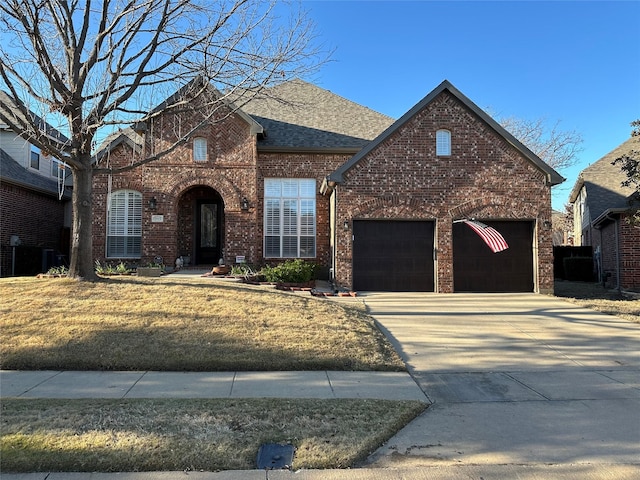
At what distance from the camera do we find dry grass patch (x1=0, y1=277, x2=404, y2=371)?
6254mm

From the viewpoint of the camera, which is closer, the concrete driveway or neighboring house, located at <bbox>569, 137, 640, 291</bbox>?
the concrete driveway

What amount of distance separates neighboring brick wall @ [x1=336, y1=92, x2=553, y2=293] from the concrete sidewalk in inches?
334

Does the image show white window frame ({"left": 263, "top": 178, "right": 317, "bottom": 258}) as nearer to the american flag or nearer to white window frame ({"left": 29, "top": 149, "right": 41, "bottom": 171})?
the american flag

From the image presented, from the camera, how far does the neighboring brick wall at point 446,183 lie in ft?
46.8

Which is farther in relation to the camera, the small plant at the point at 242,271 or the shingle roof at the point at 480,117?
the shingle roof at the point at 480,117

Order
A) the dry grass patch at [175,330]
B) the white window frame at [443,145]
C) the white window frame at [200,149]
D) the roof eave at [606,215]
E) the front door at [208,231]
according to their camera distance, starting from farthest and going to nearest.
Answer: the front door at [208,231] → the white window frame at [200,149] → the roof eave at [606,215] → the white window frame at [443,145] → the dry grass patch at [175,330]

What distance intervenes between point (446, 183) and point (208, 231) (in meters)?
9.35

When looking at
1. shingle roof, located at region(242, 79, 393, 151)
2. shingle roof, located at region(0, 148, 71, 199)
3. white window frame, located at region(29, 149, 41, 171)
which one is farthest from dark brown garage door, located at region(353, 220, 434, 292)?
white window frame, located at region(29, 149, 41, 171)

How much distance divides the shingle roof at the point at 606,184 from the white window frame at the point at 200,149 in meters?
16.2

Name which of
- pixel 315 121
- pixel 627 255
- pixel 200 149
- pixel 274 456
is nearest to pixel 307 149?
pixel 315 121

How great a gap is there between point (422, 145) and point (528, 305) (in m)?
5.96

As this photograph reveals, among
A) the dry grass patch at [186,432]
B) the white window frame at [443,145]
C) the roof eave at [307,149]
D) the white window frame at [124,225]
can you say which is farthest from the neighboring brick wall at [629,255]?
the white window frame at [124,225]

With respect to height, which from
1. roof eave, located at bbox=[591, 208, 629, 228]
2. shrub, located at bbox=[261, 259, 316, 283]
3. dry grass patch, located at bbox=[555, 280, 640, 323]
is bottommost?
dry grass patch, located at bbox=[555, 280, 640, 323]

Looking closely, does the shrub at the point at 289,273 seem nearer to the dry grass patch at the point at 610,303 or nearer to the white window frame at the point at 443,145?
the white window frame at the point at 443,145
